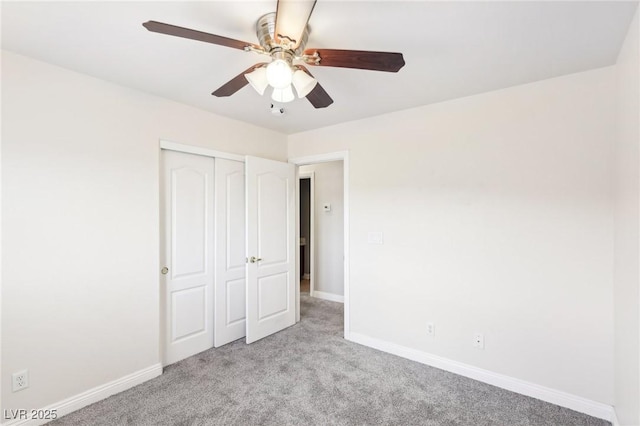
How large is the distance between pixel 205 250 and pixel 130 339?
98 centimetres

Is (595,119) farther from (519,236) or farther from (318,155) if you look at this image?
(318,155)

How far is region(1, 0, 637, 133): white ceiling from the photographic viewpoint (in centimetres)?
151

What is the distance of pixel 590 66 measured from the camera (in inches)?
81.9

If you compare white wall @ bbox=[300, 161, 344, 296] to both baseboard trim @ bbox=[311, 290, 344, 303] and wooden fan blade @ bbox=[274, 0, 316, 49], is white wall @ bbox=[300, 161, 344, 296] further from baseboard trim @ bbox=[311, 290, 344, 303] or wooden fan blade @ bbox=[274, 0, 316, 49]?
wooden fan blade @ bbox=[274, 0, 316, 49]

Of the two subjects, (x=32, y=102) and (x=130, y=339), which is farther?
(x=130, y=339)

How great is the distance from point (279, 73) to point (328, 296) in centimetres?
406

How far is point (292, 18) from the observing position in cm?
127

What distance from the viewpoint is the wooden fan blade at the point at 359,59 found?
4.64ft

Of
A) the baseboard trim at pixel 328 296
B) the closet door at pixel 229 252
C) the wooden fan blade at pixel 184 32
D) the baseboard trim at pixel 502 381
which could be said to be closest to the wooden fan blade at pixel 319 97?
the wooden fan blade at pixel 184 32

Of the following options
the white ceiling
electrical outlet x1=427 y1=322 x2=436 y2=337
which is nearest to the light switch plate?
electrical outlet x1=427 y1=322 x2=436 y2=337

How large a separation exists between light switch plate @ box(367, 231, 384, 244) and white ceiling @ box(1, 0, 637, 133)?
137 cm

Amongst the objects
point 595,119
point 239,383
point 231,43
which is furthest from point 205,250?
point 595,119

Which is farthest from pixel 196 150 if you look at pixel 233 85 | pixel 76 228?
pixel 233 85

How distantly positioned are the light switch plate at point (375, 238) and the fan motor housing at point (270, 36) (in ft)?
6.66
